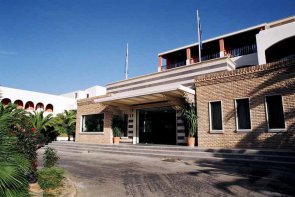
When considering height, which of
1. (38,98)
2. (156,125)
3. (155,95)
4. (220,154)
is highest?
(38,98)

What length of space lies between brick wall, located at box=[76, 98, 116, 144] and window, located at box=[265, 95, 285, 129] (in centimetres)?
1068

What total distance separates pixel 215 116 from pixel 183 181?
6.26 meters

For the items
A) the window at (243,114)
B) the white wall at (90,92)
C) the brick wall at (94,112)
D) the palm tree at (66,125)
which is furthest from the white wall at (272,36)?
the white wall at (90,92)

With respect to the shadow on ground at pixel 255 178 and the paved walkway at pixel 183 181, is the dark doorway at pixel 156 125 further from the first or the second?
the paved walkway at pixel 183 181

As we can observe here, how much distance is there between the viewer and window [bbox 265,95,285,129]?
9836 mm

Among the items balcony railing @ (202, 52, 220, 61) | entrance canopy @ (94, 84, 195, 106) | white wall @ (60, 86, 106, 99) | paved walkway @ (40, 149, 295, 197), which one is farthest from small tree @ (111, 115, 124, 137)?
white wall @ (60, 86, 106, 99)

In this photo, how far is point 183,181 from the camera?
20.7ft

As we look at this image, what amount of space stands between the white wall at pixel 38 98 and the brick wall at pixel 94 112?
14315 millimetres

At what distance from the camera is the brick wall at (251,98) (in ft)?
31.7

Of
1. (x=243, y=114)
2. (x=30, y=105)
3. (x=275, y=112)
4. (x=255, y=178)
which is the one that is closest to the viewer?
(x=255, y=178)

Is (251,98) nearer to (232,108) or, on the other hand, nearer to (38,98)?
(232,108)

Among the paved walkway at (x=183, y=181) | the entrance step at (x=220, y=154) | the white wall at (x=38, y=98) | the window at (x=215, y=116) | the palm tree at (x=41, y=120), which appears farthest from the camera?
the white wall at (x=38, y=98)

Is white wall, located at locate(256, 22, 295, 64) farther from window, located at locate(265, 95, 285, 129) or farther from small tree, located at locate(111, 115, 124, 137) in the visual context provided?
small tree, located at locate(111, 115, 124, 137)

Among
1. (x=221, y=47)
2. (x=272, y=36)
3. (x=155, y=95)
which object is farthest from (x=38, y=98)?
(x=272, y=36)
